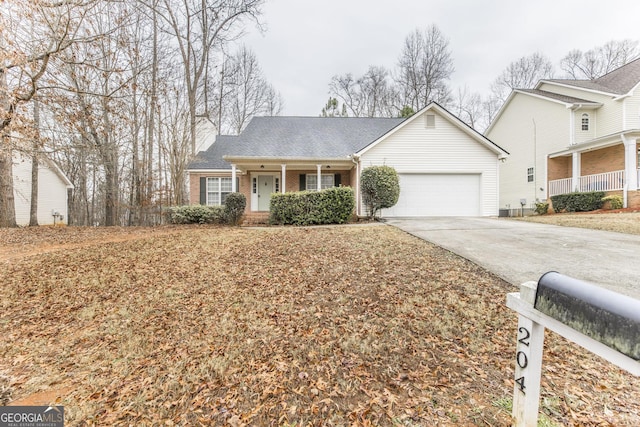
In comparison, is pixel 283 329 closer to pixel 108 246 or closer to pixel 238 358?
pixel 238 358

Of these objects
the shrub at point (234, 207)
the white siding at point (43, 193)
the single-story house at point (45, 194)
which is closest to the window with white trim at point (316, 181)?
the shrub at point (234, 207)

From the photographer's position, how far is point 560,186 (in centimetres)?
1459

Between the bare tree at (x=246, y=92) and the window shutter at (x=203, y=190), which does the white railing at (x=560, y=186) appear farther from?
the bare tree at (x=246, y=92)

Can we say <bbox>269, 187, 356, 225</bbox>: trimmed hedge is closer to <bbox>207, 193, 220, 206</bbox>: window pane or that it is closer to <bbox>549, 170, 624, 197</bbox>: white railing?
<bbox>207, 193, 220, 206</bbox>: window pane

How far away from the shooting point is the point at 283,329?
3.14m

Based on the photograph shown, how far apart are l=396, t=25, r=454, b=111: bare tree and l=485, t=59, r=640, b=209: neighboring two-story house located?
22.1 ft

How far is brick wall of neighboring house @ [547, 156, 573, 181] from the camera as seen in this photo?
50.0ft

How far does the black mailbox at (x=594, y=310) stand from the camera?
0.97 meters

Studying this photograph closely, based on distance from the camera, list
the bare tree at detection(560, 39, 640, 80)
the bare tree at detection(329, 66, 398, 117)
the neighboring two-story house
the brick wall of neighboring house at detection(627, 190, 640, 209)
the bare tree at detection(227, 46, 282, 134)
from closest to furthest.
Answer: the brick wall of neighboring house at detection(627, 190, 640, 209) → the neighboring two-story house → the bare tree at detection(560, 39, 640, 80) → the bare tree at detection(227, 46, 282, 134) → the bare tree at detection(329, 66, 398, 117)

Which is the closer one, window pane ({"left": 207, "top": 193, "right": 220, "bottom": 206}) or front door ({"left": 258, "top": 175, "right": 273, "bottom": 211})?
front door ({"left": 258, "top": 175, "right": 273, "bottom": 211})

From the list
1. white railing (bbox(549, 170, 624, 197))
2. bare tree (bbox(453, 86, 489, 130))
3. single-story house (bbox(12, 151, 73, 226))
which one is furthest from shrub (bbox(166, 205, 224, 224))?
bare tree (bbox(453, 86, 489, 130))

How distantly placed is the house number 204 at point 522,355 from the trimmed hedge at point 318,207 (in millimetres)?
9405

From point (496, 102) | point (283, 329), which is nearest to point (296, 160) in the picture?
point (283, 329)

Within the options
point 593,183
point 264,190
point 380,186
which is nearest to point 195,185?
point 264,190
